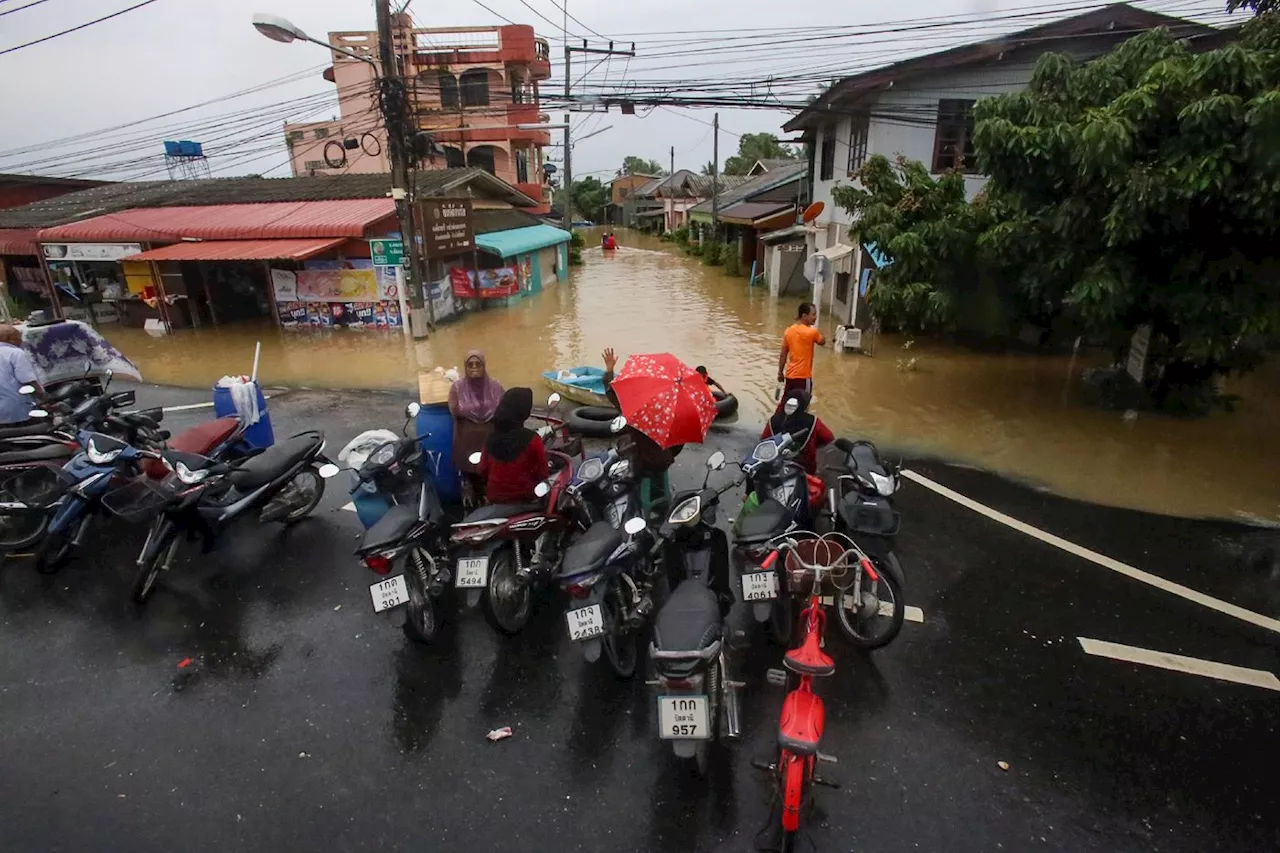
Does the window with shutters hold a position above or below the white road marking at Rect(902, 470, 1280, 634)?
above

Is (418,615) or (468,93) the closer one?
(418,615)

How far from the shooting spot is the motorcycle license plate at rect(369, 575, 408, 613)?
13.6ft

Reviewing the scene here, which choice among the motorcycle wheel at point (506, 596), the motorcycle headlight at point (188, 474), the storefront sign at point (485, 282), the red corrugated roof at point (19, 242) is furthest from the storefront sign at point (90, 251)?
the motorcycle wheel at point (506, 596)

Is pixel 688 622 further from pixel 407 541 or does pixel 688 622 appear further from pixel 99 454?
pixel 99 454

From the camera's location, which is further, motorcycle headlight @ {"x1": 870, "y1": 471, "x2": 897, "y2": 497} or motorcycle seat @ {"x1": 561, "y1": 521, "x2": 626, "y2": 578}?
motorcycle headlight @ {"x1": 870, "y1": 471, "x2": 897, "y2": 497}

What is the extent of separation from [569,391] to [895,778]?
742 cm

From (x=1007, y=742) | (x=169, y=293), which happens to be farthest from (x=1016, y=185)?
(x=169, y=293)

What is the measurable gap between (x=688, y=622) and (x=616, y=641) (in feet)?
3.22

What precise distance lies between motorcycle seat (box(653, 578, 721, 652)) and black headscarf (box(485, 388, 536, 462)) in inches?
64.7

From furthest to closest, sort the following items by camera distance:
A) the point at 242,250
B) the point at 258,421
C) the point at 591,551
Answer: the point at 242,250 < the point at 258,421 < the point at 591,551

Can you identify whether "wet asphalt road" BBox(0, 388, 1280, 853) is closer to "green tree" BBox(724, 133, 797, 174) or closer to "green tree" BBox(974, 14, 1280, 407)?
"green tree" BBox(974, 14, 1280, 407)

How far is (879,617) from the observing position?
453cm

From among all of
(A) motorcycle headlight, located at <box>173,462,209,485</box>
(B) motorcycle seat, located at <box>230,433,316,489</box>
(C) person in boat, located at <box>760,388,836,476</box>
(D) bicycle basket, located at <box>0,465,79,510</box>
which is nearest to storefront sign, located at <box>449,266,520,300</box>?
(B) motorcycle seat, located at <box>230,433,316,489</box>

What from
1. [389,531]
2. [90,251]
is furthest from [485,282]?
[389,531]
